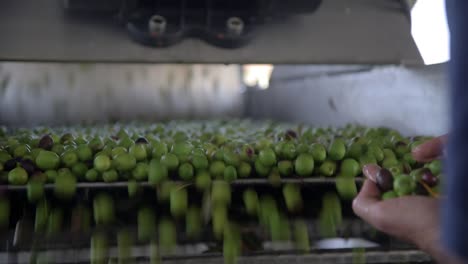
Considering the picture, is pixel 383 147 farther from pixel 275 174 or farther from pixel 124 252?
pixel 124 252

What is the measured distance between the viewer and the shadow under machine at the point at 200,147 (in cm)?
147

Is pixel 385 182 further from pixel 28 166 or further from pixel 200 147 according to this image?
pixel 28 166

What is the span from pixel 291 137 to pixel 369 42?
23.1 inches

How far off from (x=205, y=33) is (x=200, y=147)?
1.76 ft

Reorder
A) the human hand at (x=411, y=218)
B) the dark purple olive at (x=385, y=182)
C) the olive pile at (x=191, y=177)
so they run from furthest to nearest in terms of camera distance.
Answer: the olive pile at (x=191, y=177), the dark purple olive at (x=385, y=182), the human hand at (x=411, y=218)

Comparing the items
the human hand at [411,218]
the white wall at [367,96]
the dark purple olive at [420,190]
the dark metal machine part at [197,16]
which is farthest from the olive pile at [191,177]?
the dark metal machine part at [197,16]

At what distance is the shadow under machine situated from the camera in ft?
4.81

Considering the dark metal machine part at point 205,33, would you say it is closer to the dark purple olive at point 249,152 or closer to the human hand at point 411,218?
the dark purple olive at point 249,152

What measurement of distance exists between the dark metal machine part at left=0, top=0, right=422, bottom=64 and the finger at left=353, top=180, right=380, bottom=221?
97 centimetres

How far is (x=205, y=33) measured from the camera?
80.3 inches

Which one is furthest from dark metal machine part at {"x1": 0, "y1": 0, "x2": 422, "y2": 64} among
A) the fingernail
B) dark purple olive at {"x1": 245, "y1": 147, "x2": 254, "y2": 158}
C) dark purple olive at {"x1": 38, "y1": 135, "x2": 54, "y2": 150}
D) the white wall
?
the fingernail

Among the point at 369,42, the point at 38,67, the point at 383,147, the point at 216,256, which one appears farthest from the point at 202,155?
the point at 38,67

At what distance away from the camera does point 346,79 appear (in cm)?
301

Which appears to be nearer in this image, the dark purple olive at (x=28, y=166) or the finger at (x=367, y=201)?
the finger at (x=367, y=201)
